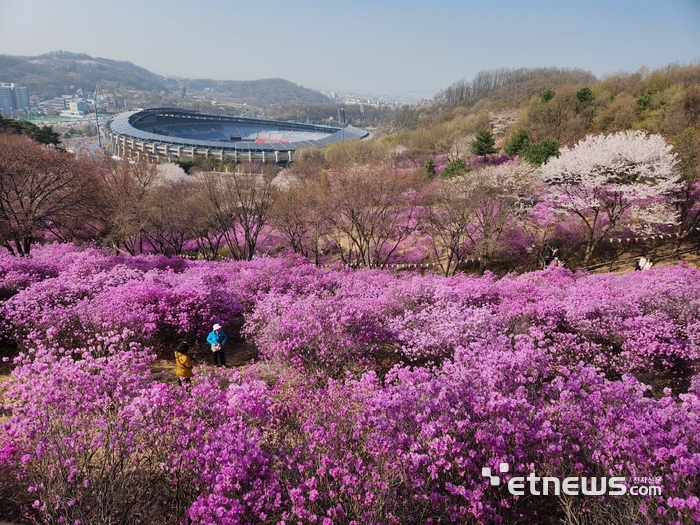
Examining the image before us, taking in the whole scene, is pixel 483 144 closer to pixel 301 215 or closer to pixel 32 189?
pixel 301 215

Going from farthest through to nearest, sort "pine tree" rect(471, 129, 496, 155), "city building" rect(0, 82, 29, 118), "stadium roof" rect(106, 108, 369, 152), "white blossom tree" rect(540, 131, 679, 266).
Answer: "city building" rect(0, 82, 29, 118)
"stadium roof" rect(106, 108, 369, 152)
"pine tree" rect(471, 129, 496, 155)
"white blossom tree" rect(540, 131, 679, 266)

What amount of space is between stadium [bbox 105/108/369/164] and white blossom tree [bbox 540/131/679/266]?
43240 millimetres

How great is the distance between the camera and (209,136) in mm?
123875

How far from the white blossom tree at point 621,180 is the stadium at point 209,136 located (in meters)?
43.2

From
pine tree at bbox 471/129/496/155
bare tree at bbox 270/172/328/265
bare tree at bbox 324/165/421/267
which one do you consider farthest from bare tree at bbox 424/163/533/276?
pine tree at bbox 471/129/496/155

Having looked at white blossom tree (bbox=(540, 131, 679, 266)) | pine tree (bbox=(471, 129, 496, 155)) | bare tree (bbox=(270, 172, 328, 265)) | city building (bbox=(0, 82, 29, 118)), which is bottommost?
bare tree (bbox=(270, 172, 328, 265))

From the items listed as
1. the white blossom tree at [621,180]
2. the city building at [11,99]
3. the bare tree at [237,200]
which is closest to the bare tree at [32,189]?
the bare tree at [237,200]

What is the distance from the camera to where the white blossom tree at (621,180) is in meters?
18.7

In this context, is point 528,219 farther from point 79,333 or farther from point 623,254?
point 79,333

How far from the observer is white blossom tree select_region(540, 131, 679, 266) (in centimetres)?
1873

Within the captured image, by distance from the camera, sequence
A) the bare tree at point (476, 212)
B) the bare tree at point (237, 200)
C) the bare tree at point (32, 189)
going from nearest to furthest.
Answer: the bare tree at point (32, 189), the bare tree at point (476, 212), the bare tree at point (237, 200)

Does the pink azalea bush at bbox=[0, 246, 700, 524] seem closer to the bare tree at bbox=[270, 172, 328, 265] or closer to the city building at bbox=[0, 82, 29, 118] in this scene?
the bare tree at bbox=[270, 172, 328, 265]

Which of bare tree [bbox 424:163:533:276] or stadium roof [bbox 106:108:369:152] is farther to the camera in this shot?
stadium roof [bbox 106:108:369:152]

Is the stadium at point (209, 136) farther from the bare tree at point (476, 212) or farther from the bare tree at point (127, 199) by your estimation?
the bare tree at point (476, 212)
